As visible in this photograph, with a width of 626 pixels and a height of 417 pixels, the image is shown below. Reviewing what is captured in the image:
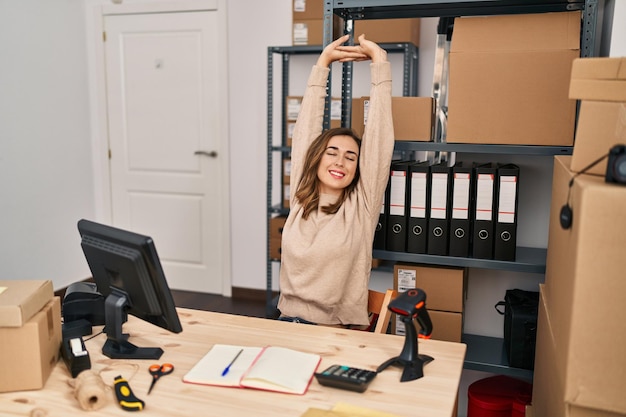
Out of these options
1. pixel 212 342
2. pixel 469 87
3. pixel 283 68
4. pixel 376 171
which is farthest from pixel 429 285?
pixel 283 68

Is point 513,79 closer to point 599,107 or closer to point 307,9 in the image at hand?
point 599,107

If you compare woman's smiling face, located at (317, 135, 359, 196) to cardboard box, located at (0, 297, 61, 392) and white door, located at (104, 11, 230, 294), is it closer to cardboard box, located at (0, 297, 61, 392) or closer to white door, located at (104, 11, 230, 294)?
cardboard box, located at (0, 297, 61, 392)

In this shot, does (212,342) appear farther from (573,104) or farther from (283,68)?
(283,68)

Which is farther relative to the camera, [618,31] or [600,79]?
[618,31]

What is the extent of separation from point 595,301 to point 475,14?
1472 mm

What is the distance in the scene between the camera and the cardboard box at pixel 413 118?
7.07 ft

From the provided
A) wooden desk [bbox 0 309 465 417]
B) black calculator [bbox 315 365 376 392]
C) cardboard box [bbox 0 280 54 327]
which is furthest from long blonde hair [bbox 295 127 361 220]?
cardboard box [bbox 0 280 54 327]

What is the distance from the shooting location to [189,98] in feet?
14.0

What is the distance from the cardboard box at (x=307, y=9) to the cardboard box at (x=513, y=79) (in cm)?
171

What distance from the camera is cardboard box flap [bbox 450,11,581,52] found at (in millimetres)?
1957

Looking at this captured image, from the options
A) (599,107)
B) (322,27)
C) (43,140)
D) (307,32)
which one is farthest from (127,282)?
(43,140)

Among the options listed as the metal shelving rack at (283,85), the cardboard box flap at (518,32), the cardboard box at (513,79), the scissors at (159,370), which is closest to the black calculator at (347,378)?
the scissors at (159,370)

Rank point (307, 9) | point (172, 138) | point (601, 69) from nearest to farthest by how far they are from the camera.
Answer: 1. point (601, 69)
2. point (307, 9)
3. point (172, 138)

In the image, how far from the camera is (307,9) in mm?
3654
